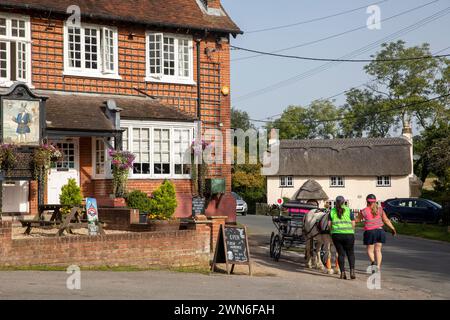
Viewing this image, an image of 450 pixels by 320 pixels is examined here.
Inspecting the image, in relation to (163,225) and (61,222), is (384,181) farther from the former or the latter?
(61,222)

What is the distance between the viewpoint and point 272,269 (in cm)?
2014

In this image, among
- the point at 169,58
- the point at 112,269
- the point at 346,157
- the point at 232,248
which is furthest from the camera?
the point at 346,157

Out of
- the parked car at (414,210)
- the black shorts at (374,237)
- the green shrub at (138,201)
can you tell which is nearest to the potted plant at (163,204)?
the green shrub at (138,201)

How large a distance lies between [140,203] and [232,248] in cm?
540

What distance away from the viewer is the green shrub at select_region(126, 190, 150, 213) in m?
23.2

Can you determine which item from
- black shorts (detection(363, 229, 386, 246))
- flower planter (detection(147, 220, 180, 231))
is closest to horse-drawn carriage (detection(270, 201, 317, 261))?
flower planter (detection(147, 220, 180, 231))

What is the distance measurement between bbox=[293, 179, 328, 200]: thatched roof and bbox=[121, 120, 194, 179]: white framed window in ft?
133

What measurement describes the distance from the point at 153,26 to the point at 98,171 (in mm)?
5634

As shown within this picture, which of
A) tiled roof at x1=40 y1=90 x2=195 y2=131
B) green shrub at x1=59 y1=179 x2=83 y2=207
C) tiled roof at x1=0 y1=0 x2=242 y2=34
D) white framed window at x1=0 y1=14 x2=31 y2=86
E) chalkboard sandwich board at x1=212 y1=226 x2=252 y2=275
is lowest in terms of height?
chalkboard sandwich board at x1=212 y1=226 x2=252 y2=275

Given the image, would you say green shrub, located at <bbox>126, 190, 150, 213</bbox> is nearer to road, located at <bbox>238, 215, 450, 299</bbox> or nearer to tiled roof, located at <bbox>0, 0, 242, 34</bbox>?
road, located at <bbox>238, 215, 450, 299</bbox>

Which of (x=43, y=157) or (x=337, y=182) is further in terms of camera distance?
(x=337, y=182)

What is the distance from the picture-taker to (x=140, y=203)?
2339 cm

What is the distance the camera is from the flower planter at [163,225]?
21484 mm

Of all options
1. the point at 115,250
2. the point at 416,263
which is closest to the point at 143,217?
the point at 115,250
